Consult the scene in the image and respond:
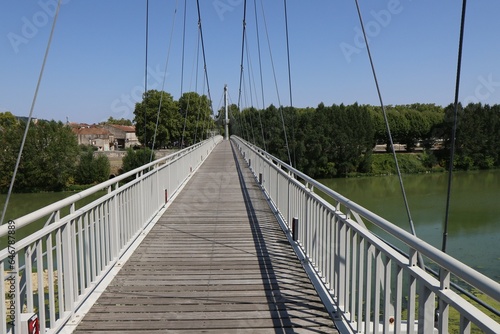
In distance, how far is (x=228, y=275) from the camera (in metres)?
3.84

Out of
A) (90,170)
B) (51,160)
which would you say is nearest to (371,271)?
(51,160)

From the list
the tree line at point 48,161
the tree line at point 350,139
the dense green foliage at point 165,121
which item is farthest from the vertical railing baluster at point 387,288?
the dense green foliage at point 165,121

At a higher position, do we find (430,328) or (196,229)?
(430,328)

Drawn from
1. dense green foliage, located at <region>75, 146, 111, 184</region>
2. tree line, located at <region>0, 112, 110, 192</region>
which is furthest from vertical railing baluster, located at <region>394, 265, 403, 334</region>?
dense green foliage, located at <region>75, 146, 111, 184</region>

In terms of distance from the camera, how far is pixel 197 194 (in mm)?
9266

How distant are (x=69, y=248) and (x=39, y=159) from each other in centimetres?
4751

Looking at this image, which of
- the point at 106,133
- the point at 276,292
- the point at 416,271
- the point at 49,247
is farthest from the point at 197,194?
the point at 106,133

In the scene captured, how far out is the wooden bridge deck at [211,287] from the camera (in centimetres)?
283

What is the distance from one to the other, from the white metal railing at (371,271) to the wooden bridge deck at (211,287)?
24 centimetres

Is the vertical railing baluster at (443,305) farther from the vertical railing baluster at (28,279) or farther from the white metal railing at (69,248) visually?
the vertical railing baluster at (28,279)

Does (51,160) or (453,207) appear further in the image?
(51,160)

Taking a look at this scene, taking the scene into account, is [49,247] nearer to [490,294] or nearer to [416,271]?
[416,271]

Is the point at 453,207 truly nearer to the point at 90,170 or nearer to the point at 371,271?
the point at 371,271

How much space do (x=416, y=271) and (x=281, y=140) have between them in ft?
193
